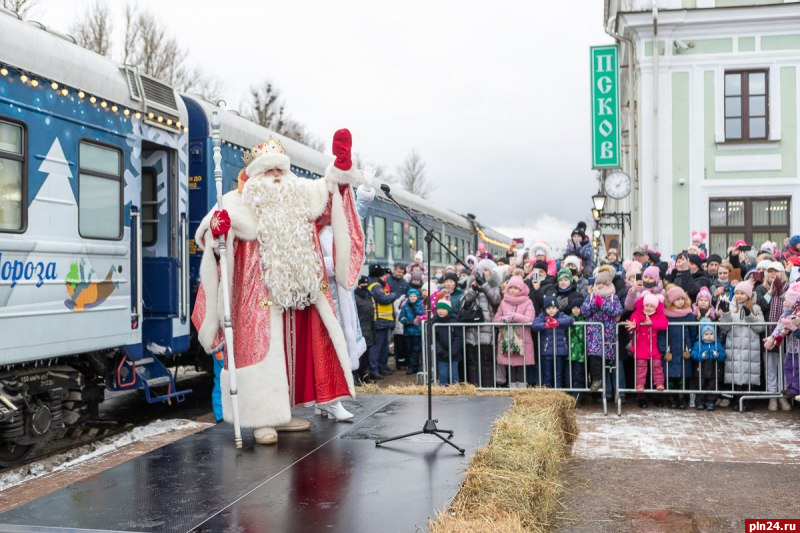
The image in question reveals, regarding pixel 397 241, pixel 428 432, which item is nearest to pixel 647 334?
pixel 428 432

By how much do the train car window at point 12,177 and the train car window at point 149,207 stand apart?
224 centimetres

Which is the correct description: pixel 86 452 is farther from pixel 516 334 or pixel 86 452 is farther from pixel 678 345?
pixel 678 345

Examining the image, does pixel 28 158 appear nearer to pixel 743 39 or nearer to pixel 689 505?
pixel 689 505

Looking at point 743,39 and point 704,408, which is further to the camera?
point 743,39

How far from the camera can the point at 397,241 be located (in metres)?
17.5

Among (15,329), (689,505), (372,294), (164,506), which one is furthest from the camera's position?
(372,294)

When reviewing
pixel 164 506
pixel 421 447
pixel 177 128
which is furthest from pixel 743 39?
pixel 164 506

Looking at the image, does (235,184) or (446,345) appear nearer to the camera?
(446,345)

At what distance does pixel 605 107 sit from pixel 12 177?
15.7 metres

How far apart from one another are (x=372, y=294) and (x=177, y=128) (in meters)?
4.49

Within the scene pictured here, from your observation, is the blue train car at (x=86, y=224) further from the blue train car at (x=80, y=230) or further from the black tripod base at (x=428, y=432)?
the black tripod base at (x=428, y=432)

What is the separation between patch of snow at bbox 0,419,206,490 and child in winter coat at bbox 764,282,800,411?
619cm

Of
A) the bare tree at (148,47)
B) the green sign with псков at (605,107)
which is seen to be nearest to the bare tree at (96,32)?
the bare tree at (148,47)

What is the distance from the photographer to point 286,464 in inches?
180
